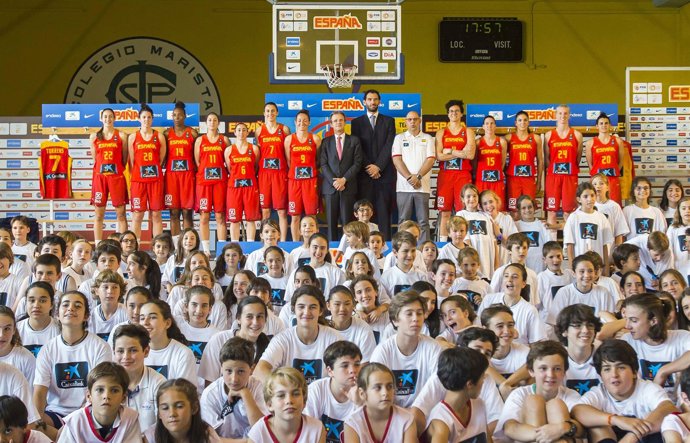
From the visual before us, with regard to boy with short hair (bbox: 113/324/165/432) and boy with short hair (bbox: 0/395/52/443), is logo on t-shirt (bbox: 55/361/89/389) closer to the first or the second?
boy with short hair (bbox: 113/324/165/432)

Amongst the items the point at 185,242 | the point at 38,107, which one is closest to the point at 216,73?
the point at 38,107

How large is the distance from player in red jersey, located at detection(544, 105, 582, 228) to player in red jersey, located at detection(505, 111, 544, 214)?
0.88 feet

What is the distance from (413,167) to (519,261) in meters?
3.32

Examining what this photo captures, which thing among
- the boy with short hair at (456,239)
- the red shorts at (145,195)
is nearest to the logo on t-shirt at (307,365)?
the boy with short hair at (456,239)

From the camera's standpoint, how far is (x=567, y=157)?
1307 cm

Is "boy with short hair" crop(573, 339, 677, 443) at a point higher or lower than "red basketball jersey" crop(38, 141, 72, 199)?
lower

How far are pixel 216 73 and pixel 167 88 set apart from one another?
1.13 m

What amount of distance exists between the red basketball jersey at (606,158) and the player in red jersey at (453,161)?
192 centimetres

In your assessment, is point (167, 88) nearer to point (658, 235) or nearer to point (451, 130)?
point (451, 130)

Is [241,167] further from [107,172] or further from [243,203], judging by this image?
[107,172]

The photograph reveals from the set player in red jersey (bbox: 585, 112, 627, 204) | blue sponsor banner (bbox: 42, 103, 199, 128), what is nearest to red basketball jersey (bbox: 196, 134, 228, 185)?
blue sponsor banner (bbox: 42, 103, 199, 128)

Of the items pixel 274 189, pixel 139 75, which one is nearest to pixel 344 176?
pixel 274 189

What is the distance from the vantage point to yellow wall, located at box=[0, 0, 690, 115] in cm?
1959

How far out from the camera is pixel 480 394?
603 centimetres
